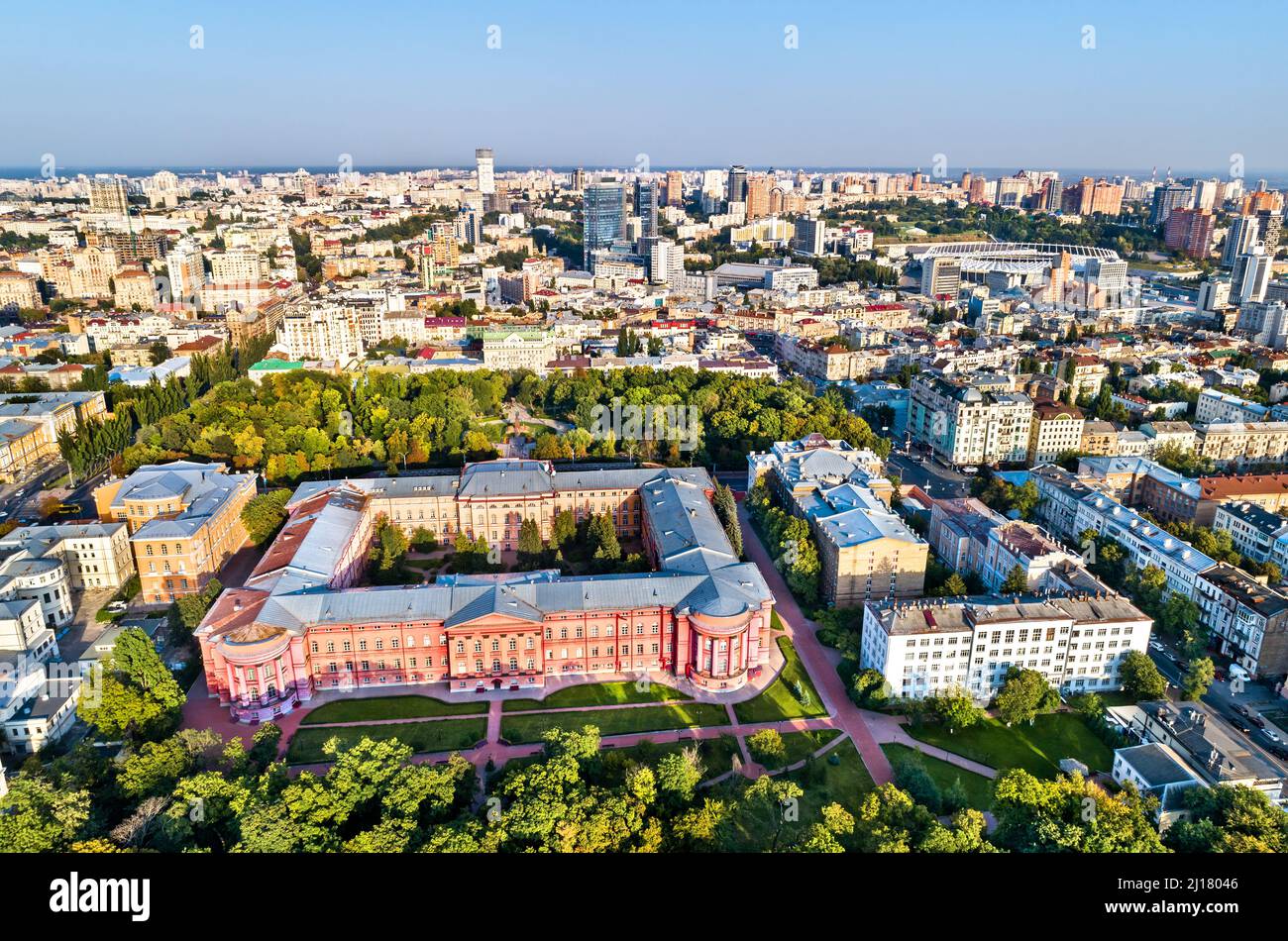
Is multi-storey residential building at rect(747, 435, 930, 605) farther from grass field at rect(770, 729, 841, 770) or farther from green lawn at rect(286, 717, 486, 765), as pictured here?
green lawn at rect(286, 717, 486, 765)

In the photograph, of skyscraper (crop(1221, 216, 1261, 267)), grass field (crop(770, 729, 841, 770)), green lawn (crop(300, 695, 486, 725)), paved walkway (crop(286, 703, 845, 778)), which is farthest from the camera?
skyscraper (crop(1221, 216, 1261, 267))

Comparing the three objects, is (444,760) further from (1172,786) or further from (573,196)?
(573,196)

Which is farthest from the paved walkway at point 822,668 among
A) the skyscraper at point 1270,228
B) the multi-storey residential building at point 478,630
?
the skyscraper at point 1270,228

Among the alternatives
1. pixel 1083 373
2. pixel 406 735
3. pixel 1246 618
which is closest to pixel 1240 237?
pixel 1083 373

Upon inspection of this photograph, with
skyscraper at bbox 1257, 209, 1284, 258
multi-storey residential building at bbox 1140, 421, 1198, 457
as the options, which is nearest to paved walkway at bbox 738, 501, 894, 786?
multi-storey residential building at bbox 1140, 421, 1198, 457

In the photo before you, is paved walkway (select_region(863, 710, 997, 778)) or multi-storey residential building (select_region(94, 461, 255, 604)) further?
multi-storey residential building (select_region(94, 461, 255, 604))

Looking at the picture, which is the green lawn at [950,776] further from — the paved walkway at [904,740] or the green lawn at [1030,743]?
the green lawn at [1030,743]
